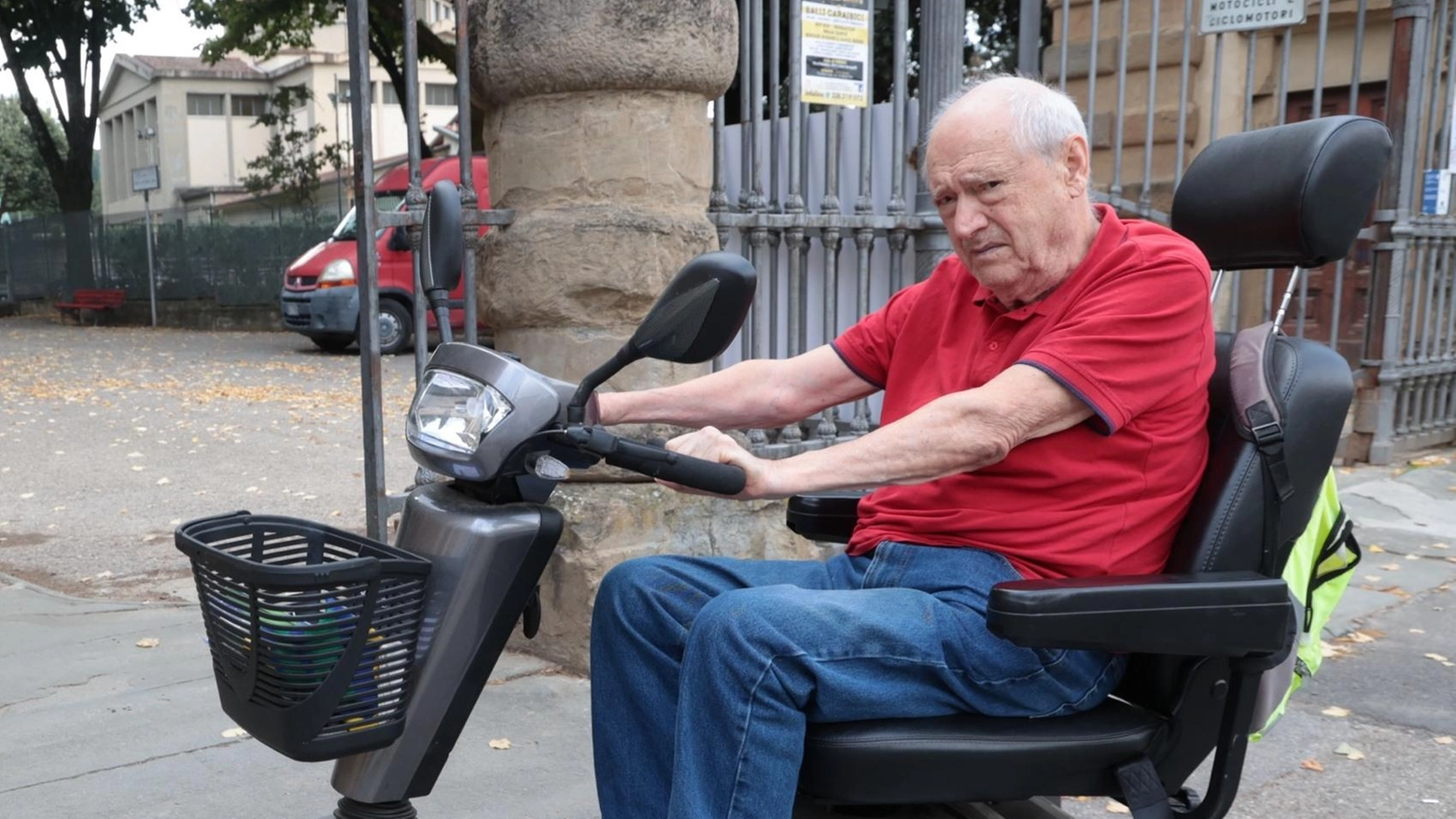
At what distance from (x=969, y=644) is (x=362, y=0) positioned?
99.8 inches

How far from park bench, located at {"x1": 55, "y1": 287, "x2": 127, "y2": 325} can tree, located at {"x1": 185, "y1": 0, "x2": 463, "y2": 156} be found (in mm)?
4557

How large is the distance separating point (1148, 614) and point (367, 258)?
8.67 feet

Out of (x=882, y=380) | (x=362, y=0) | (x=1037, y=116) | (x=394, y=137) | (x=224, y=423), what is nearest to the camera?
(x=1037, y=116)

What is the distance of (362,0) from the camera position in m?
3.55

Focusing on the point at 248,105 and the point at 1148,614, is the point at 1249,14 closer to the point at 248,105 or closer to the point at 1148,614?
the point at 1148,614

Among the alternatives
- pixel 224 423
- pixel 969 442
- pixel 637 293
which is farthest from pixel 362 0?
pixel 224 423

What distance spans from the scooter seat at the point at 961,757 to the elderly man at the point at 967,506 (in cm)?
3

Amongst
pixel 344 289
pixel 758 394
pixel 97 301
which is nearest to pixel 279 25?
pixel 97 301

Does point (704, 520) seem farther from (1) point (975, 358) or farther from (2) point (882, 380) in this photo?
(1) point (975, 358)

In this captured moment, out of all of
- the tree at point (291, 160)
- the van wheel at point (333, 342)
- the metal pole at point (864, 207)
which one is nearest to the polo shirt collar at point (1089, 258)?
the metal pole at point (864, 207)

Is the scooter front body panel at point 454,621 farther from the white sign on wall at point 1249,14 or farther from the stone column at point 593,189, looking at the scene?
the white sign on wall at point 1249,14

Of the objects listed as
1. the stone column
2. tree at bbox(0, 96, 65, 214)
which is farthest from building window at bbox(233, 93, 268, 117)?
the stone column

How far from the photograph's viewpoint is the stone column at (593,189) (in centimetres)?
365

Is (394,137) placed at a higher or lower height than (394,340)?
higher
